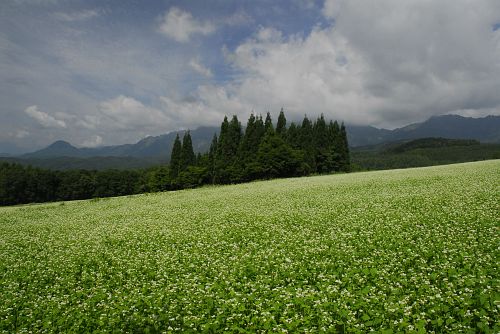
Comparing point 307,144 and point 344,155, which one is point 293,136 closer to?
point 307,144

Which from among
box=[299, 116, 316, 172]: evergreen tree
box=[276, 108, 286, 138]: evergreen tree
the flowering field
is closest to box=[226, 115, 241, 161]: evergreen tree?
box=[276, 108, 286, 138]: evergreen tree

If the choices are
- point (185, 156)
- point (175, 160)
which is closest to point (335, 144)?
point (185, 156)

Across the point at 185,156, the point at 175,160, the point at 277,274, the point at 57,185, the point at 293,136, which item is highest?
the point at 293,136

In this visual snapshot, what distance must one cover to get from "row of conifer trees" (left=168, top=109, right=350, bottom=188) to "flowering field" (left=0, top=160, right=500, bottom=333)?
189ft

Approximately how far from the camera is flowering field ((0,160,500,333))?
800 centimetres

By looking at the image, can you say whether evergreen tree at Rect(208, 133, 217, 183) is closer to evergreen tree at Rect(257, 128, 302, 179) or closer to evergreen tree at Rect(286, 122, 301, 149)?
evergreen tree at Rect(257, 128, 302, 179)

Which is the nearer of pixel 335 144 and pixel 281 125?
pixel 281 125

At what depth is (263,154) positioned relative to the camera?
251ft

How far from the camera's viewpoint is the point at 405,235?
1388 cm

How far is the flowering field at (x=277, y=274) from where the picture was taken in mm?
8000

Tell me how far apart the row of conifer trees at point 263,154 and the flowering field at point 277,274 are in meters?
57.5

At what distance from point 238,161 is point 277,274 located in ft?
230

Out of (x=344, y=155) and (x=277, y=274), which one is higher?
(x=344, y=155)

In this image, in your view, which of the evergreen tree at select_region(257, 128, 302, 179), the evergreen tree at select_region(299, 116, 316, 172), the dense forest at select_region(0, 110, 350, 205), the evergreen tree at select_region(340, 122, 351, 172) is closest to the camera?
the evergreen tree at select_region(257, 128, 302, 179)
